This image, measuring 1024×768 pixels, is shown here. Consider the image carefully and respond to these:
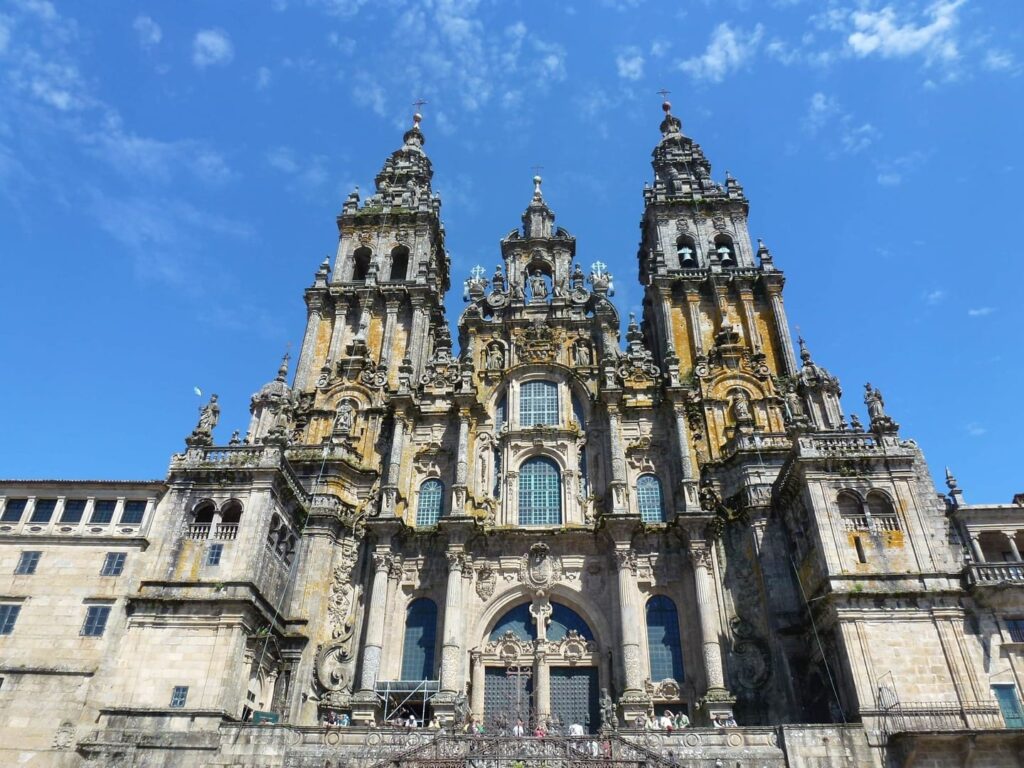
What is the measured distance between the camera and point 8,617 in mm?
25109

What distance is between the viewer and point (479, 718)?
2834 cm

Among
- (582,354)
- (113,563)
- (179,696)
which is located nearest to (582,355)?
(582,354)

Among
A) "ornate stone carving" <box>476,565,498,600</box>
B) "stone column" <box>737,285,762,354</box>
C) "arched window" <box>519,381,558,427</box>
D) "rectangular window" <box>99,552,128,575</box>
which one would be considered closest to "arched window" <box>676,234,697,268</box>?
"stone column" <box>737,285,762,354</box>

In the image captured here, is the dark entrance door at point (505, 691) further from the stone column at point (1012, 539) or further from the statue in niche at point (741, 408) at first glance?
the stone column at point (1012, 539)

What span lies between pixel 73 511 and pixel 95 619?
461 cm

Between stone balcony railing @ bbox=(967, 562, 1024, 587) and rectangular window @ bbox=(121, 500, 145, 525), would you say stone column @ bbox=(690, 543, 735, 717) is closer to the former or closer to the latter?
stone balcony railing @ bbox=(967, 562, 1024, 587)

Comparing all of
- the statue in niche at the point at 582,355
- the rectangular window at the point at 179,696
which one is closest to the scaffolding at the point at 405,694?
the rectangular window at the point at 179,696

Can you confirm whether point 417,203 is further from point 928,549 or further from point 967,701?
point 967,701

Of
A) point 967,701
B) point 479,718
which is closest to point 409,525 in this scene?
point 479,718

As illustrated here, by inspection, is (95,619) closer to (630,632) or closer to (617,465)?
(630,632)

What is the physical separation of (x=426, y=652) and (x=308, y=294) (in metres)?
21.1

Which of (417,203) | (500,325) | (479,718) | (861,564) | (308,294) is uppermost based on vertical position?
(417,203)

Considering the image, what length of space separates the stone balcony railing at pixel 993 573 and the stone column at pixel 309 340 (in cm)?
2973

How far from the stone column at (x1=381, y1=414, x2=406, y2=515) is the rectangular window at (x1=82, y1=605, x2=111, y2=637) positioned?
35.7 feet
